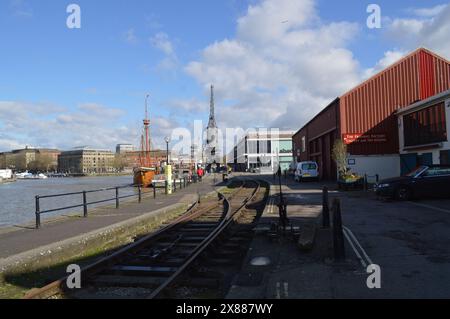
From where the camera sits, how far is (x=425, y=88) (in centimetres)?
3616

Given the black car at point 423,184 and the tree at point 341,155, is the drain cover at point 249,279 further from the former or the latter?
the tree at point 341,155

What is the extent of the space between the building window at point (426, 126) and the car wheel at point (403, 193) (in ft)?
35.9

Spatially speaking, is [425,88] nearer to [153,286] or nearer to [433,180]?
[433,180]

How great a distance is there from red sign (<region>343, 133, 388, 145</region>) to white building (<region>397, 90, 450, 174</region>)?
140 cm

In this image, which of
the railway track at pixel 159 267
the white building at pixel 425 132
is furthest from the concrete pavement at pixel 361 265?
the white building at pixel 425 132

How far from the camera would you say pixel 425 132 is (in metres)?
30.0

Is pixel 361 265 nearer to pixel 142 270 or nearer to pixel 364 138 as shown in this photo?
pixel 142 270

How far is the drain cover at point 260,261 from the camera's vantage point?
7.88 meters

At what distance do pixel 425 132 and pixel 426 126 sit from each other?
0.50m

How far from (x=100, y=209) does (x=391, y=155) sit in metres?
25.2

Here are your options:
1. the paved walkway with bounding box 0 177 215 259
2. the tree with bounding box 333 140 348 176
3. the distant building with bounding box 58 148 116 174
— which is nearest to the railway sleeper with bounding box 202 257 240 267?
the paved walkway with bounding box 0 177 215 259

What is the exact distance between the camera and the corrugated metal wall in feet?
116

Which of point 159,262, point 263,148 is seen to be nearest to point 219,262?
point 159,262
